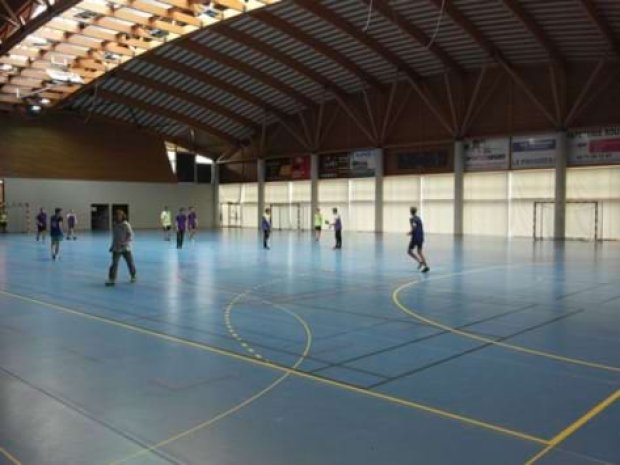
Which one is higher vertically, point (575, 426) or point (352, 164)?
point (352, 164)

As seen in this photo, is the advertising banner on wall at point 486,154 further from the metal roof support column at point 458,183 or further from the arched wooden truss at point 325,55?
the arched wooden truss at point 325,55

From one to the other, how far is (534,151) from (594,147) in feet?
12.2

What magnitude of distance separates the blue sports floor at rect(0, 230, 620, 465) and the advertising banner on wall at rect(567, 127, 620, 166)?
2295cm

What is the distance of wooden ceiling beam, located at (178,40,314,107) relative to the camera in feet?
123

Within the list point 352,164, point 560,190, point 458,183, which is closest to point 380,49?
point 458,183

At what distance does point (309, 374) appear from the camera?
23.2ft

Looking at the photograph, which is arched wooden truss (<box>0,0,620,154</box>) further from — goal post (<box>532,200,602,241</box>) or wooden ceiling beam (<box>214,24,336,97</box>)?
goal post (<box>532,200,602,241</box>)

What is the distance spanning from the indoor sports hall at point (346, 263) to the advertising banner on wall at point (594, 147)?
0.13 m

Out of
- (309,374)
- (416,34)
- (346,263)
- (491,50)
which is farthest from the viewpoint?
(491,50)

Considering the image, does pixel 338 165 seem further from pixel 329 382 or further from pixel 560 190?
pixel 329 382

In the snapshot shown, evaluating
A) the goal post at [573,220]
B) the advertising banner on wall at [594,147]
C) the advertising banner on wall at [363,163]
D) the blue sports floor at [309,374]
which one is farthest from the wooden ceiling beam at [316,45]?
the blue sports floor at [309,374]

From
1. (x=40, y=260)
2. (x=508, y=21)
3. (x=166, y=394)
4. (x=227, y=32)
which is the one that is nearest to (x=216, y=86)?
(x=227, y=32)

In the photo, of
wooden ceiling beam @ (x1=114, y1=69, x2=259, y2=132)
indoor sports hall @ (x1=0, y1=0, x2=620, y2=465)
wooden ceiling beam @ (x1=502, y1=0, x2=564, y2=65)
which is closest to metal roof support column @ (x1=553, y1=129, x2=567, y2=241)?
indoor sports hall @ (x1=0, y1=0, x2=620, y2=465)

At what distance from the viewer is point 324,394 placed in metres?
6.30
